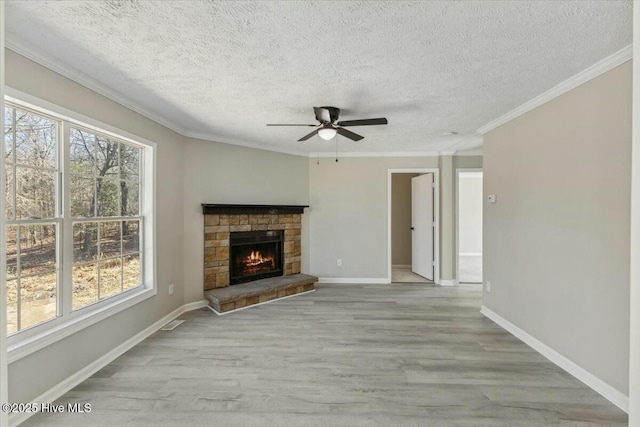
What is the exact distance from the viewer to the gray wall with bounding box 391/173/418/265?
672 cm

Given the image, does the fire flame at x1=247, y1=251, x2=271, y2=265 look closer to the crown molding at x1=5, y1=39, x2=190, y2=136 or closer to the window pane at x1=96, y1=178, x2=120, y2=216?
the window pane at x1=96, y1=178, x2=120, y2=216

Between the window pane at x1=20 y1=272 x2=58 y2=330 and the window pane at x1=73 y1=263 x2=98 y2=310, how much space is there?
0.19m

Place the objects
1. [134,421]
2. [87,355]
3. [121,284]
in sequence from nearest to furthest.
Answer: [134,421] → [87,355] → [121,284]

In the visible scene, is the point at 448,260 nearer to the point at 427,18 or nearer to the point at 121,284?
the point at 427,18

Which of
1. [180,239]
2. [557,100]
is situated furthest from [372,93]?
[180,239]

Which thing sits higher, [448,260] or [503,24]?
[503,24]

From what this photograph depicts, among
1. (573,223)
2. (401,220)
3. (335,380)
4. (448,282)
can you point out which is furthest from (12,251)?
(401,220)

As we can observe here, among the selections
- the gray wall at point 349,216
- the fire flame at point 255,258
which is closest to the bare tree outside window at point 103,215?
the fire flame at point 255,258

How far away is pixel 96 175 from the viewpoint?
2.63 meters

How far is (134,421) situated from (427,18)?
3083mm

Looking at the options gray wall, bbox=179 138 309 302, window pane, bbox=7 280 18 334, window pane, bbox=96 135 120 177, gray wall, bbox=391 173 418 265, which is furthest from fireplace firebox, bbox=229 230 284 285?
gray wall, bbox=391 173 418 265

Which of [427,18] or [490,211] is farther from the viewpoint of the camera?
[490,211]

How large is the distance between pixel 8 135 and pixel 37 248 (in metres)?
0.79

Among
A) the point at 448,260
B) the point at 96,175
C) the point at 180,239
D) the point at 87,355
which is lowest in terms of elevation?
the point at 87,355
